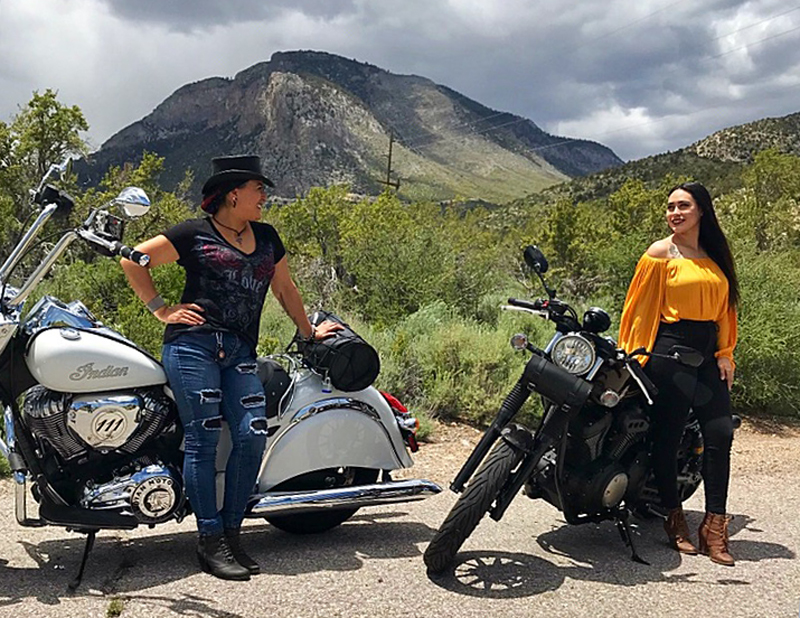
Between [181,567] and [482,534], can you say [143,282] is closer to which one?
[181,567]

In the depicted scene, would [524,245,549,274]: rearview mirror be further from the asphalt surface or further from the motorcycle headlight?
the asphalt surface

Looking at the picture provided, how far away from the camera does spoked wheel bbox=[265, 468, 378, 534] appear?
4.48 metres

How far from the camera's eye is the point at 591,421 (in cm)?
443

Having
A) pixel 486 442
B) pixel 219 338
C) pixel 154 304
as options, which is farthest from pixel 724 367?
pixel 154 304

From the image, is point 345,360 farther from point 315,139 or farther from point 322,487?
point 315,139

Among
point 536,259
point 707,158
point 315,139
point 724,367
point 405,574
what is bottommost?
point 405,574

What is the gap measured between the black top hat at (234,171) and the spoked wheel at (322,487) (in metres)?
1.67

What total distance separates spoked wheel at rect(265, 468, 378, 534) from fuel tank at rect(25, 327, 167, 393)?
1110 mm

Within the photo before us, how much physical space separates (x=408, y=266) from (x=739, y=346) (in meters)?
5.60

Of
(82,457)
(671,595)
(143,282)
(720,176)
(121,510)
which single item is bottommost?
(671,595)

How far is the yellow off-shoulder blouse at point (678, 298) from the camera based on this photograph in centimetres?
460

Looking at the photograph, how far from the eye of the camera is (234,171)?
4.06 meters

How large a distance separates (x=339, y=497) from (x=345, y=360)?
752 mm

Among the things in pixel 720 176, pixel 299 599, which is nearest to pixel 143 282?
pixel 299 599
